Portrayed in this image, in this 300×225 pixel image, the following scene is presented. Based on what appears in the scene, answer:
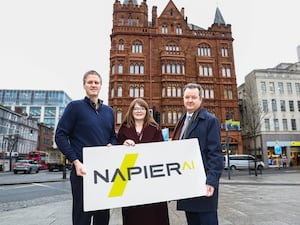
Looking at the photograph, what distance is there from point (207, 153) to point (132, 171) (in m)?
1.01

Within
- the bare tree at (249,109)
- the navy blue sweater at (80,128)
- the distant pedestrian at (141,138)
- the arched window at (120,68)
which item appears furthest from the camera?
the bare tree at (249,109)

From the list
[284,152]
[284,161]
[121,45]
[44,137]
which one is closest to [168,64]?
[121,45]

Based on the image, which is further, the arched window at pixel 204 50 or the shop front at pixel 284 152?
the arched window at pixel 204 50

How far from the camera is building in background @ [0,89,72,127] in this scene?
9625 centimetres

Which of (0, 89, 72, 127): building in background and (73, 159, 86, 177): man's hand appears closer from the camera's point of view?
(73, 159, 86, 177): man's hand

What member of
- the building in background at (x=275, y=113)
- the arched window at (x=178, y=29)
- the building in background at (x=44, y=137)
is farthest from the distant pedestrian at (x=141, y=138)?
the building in background at (x=44, y=137)

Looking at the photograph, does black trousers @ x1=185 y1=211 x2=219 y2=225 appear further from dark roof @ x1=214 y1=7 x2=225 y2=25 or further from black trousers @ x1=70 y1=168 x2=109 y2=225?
dark roof @ x1=214 y1=7 x2=225 y2=25

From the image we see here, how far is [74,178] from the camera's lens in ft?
8.91

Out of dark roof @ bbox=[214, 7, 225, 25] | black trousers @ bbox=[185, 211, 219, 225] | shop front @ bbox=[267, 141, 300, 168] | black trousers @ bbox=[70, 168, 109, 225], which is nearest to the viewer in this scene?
black trousers @ bbox=[185, 211, 219, 225]

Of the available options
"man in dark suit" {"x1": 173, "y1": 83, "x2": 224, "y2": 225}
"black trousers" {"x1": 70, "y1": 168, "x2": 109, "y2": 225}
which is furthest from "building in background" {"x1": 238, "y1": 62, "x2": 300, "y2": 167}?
"black trousers" {"x1": 70, "y1": 168, "x2": 109, "y2": 225}

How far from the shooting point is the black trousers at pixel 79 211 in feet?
8.63

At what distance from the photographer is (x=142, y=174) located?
112 inches

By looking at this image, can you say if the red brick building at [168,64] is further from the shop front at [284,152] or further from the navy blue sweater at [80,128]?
the navy blue sweater at [80,128]

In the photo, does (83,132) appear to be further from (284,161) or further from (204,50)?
(204,50)
